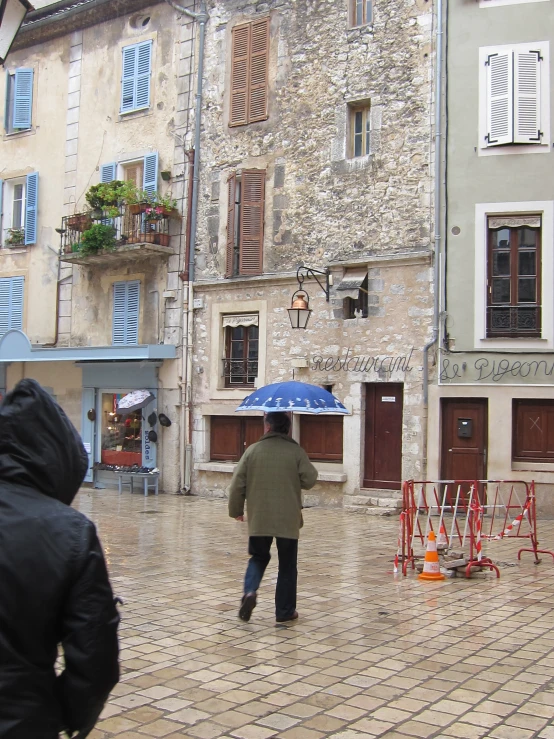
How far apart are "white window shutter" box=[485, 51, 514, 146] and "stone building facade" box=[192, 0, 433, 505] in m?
1.16

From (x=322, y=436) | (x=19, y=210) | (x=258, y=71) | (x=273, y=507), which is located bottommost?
(x=273, y=507)

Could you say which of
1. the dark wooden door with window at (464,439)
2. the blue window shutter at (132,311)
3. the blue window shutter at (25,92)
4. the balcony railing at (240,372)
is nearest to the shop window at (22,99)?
the blue window shutter at (25,92)

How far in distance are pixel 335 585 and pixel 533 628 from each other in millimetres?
2254

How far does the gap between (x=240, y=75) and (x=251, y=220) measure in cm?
337

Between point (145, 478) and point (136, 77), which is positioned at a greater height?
point (136, 77)

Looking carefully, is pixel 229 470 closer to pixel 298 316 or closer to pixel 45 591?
pixel 298 316

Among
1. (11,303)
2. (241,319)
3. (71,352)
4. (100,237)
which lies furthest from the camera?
(11,303)

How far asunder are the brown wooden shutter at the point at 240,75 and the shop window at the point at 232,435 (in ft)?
21.0

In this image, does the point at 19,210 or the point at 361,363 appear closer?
the point at 361,363

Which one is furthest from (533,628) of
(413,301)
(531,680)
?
(413,301)

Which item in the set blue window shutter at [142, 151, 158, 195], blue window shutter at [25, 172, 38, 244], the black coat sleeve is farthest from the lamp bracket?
the black coat sleeve

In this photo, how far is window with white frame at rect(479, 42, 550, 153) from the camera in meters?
15.0

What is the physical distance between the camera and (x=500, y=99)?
1533 centimetres

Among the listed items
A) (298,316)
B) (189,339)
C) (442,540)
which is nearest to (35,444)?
(442,540)
